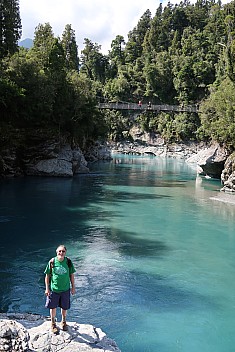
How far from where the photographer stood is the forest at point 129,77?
29.5m

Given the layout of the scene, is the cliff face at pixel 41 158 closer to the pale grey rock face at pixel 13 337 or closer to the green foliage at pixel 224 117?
the green foliage at pixel 224 117

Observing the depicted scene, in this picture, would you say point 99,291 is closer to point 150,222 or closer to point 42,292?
point 42,292

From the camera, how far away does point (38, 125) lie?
103ft

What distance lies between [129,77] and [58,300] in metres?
85.5

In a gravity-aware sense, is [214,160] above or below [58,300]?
above

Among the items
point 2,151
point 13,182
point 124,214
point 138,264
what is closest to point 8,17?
point 2,151

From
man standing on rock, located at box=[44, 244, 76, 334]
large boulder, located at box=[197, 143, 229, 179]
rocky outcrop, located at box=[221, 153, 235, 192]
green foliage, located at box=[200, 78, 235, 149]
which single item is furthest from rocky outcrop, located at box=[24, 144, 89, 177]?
man standing on rock, located at box=[44, 244, 76, 334]

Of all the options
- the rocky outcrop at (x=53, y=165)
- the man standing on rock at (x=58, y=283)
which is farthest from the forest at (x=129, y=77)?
the man standing on rock at (x=58, y=283)

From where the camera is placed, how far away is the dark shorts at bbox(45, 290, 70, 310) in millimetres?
5992

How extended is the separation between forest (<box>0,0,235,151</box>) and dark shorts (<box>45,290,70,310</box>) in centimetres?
2139

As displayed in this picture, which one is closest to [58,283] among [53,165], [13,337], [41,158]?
[13,337]

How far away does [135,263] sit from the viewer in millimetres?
11203

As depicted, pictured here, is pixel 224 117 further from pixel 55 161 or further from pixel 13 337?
pixel 13 337

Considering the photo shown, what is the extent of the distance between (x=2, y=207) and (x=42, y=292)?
10270 mm
